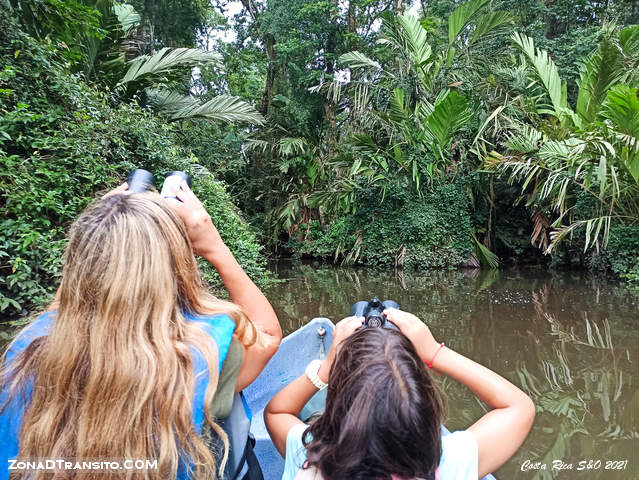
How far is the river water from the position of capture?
2.07m

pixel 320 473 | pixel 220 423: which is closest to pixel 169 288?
pixel 220 423

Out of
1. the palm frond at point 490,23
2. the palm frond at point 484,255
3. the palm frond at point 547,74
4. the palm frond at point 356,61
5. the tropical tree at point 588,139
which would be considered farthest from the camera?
the palm frond at point 356,61

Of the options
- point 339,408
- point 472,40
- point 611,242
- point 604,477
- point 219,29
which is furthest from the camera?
point 219,29

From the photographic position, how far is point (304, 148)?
449 inches

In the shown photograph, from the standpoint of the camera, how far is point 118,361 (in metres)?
0.68

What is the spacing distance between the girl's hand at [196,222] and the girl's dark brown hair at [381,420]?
40 centimetres

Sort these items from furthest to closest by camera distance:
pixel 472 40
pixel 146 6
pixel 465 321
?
pixel 146 6 < pixel 472 40 < pixel 465 321

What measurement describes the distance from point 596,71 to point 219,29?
13493mm

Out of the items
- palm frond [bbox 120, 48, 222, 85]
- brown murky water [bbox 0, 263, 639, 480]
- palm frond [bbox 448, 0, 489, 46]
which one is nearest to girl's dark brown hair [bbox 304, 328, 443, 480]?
brown murky water [bbox 0, 263, 639, 480]

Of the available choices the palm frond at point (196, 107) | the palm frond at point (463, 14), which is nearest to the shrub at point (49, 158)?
the palm frond at point (196, 107)

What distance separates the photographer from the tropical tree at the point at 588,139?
5758 mm

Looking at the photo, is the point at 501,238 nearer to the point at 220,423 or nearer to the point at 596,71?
the point at 596,71

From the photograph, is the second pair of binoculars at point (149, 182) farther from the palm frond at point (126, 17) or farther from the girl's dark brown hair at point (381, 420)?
the palm frond at point (126, 17)

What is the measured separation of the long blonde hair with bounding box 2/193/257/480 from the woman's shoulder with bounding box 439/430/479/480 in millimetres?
439
